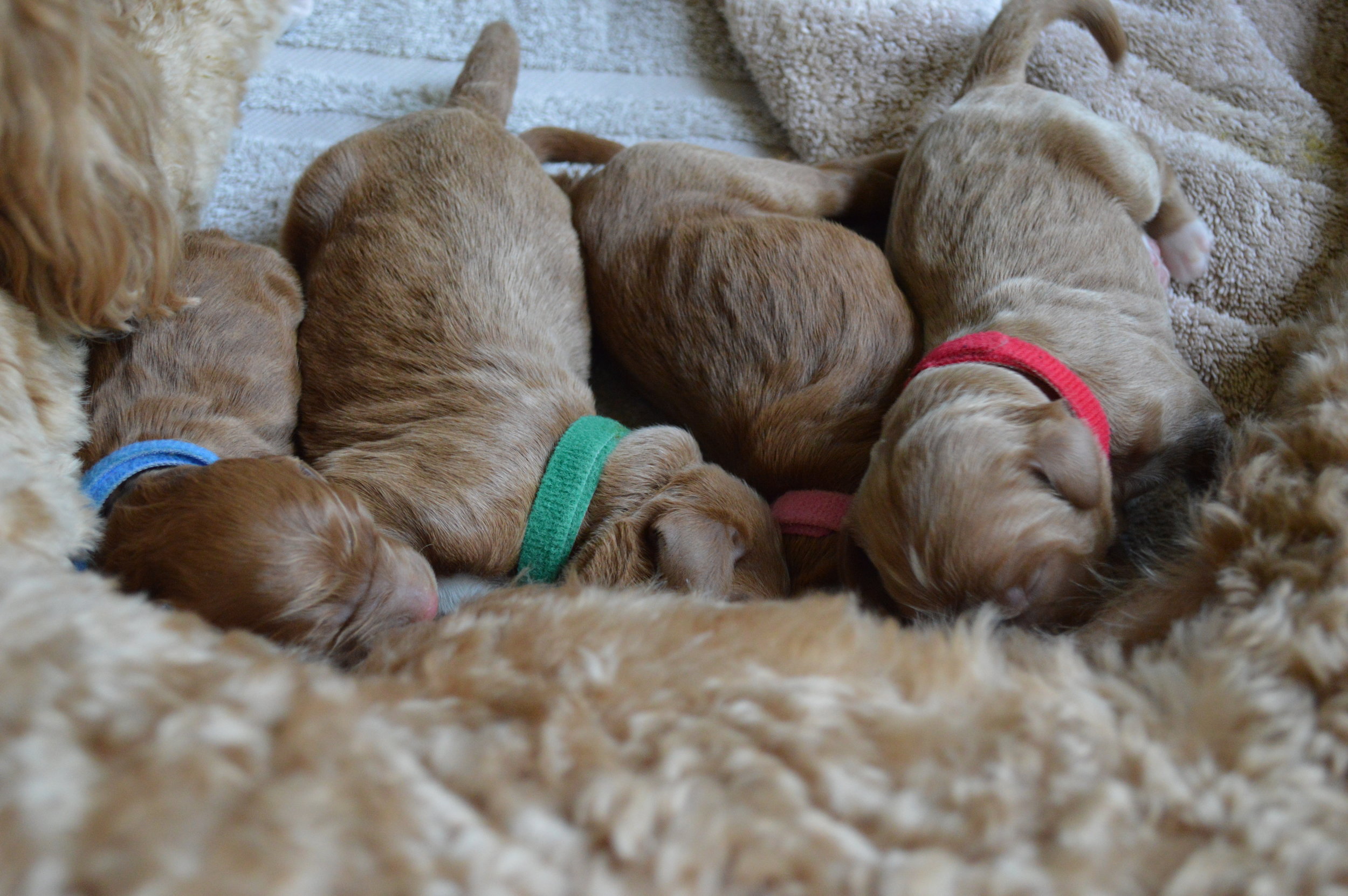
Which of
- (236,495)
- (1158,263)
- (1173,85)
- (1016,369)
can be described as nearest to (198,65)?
(236,495)

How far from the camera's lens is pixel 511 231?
189 centimetres

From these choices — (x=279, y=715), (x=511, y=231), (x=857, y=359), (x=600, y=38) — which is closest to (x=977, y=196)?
(x=857, y=359)

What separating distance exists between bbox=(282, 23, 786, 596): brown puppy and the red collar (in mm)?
468

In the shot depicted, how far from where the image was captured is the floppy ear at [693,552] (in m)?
1.51

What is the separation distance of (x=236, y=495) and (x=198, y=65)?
3.37ft

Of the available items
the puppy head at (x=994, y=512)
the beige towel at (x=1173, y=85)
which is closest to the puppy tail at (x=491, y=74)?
the beige towel at (x=1173, y=85)

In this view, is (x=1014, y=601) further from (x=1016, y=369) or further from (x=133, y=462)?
(x=133, y=462)

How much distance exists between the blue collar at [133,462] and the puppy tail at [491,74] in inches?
40.6

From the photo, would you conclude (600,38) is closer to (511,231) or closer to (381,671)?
(511,231)

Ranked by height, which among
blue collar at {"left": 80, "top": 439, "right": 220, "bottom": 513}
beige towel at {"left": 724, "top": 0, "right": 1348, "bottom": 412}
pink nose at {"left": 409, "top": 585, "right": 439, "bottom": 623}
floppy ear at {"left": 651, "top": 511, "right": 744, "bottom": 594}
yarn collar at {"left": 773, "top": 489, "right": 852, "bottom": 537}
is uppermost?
beige towel at {"left": 724, "top": 0, "right": 1348, "bottom": 412}

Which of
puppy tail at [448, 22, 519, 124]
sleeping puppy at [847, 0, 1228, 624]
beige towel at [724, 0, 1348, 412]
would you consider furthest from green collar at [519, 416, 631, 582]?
beige towel at [724, 0, 1348, 412]

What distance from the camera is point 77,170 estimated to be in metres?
1.16

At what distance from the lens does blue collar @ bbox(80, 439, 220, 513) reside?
A: 1458mm

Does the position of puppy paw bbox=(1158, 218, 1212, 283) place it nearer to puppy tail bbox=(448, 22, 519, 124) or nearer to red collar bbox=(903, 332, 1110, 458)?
red collar bbox=(903, 332, 1110, 458)
